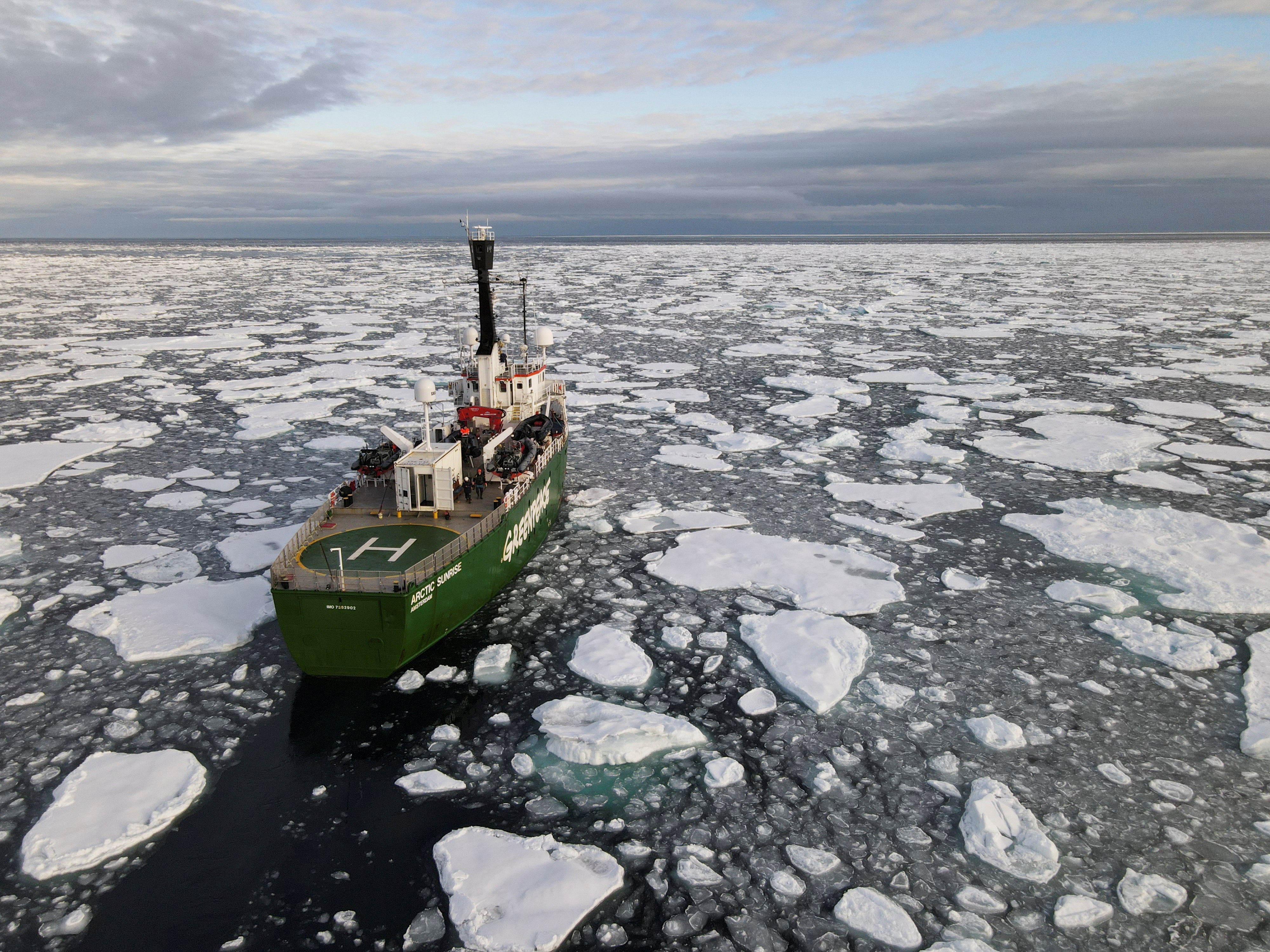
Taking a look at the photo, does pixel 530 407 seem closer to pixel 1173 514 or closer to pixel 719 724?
pixel 719 724

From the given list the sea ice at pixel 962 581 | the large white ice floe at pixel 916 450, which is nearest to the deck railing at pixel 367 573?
the sea ice at pixel 962 581

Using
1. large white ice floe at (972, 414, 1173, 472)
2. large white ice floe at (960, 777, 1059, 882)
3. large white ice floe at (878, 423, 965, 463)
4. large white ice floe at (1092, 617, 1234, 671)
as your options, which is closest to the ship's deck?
large white ice floe at (960, 777, 1059, 882)

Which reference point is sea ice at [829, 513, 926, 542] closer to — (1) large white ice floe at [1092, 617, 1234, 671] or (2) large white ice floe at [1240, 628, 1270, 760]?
(1) large white ice floe at [1092, 617, 1234, 671]

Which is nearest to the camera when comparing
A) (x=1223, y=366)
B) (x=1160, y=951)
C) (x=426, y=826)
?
(x=1160, y=951)

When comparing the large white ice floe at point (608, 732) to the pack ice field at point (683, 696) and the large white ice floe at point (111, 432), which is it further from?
the large white ice floe at point (111, 432)

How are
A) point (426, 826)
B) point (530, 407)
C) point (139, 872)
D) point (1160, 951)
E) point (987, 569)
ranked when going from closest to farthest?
1. point (1160, 951)
2. point (139, 872)
3. point (426, 826)
4. point (987, 569)
5. point (530, 407)

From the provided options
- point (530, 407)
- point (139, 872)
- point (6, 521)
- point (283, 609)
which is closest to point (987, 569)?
point (530, 407)

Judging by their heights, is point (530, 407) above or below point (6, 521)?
above
